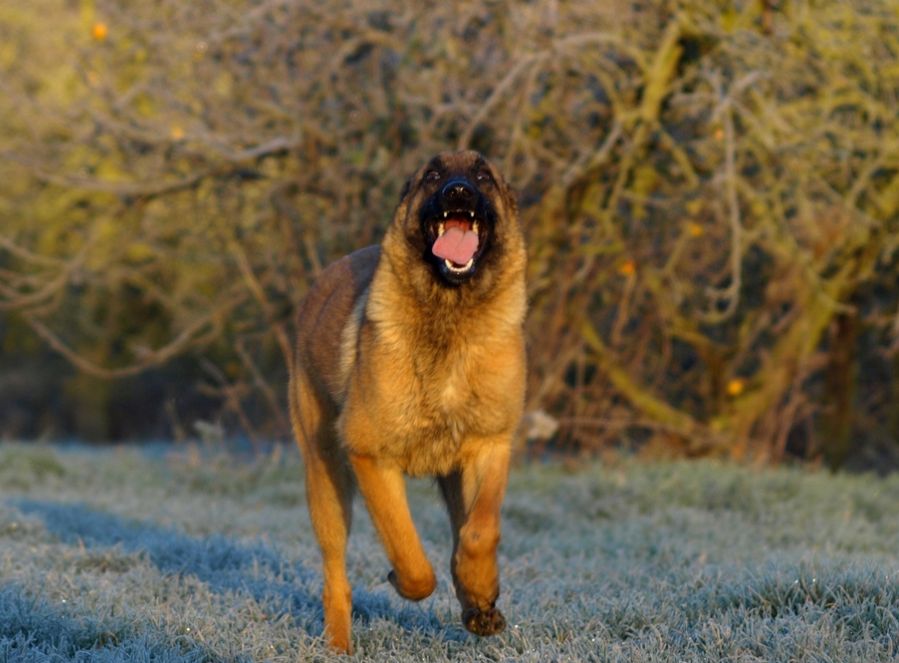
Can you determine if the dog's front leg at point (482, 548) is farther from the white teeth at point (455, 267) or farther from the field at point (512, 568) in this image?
the white teeth at point (455, 267)

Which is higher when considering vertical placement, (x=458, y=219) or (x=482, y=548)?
(x=458, y=219)

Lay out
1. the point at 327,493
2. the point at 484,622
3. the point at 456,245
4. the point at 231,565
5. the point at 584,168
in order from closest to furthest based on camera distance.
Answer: the point at 484,622, the point at 456,245, the point at 327,493, the point at 231,565, the point at 584,168

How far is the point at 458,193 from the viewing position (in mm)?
4867

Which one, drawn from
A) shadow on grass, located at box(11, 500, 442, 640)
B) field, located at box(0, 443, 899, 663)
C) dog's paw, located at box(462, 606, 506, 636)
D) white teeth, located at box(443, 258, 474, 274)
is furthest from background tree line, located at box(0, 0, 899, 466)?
dog's paw, located at box(462, 606, 506, 636)

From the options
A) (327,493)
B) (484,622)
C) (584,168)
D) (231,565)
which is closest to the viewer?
(484,622)

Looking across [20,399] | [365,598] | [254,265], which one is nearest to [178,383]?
[20,399]

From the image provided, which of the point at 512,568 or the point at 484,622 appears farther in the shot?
the point at 512,568

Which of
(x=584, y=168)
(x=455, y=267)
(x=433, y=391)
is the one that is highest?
(x=584, y=168)

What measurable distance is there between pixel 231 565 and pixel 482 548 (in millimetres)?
2333

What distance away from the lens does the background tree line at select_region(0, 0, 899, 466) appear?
10000 mm

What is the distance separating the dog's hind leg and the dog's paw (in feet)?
2.28

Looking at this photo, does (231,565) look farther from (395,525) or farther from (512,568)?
(395,525)

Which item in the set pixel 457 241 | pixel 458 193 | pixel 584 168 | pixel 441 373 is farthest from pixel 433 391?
pixel 584 168

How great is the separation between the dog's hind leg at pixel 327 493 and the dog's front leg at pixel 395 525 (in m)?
0.39
